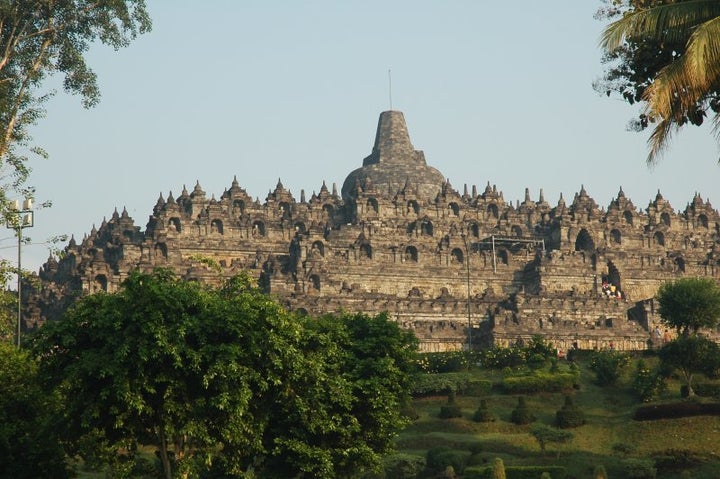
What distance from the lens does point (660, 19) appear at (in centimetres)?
3042

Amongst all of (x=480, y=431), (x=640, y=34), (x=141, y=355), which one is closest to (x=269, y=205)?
(x=480, y=431)

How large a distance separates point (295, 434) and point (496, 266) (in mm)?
70402

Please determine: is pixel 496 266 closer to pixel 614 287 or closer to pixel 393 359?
pixel 614 287

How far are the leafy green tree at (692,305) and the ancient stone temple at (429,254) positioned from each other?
7811 millimetres

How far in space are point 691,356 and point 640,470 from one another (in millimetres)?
15776

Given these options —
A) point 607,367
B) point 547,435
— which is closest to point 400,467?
point 547,435

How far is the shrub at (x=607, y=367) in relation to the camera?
80812 millimetres

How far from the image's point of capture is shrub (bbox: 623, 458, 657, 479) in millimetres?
61219

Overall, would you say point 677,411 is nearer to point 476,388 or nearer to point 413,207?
point 476,388

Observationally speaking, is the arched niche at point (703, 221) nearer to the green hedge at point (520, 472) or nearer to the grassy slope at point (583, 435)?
the grassy slope at point (583, 435)

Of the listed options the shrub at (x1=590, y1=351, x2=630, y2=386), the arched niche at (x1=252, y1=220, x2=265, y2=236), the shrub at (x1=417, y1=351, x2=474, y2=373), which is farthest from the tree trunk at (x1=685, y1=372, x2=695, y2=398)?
the arched niche at (x1=252, y1=220, x2=265, y2=236)

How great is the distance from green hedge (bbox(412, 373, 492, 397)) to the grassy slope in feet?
2.40

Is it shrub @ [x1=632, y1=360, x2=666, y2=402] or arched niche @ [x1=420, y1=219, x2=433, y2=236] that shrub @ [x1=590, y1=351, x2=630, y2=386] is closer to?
shrub @ [x1=632, y1=360, x2=666, y2=402]

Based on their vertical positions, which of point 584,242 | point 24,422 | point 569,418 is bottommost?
point 569,418
